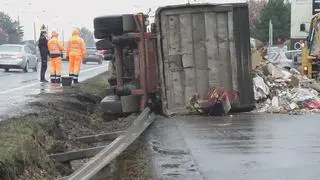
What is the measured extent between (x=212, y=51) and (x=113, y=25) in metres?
2.25

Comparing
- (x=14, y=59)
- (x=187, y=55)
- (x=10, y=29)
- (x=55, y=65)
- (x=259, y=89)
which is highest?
(x=187, y=55)

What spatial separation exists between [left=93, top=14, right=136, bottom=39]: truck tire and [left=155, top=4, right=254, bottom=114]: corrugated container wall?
755 mm

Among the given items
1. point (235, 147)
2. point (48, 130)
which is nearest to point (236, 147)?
point (235, 147)

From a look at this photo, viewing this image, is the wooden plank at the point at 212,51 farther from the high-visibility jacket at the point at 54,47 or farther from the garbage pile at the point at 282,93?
the high-visibility jacket at the point at 54,47

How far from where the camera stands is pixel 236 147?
27.2 feet

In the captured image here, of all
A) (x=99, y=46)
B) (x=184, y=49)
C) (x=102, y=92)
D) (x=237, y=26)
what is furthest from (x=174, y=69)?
(x=102, y=92)

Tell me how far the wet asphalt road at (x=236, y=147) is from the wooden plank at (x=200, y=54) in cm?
70

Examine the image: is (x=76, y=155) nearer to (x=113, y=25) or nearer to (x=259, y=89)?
(x=113, y=25)

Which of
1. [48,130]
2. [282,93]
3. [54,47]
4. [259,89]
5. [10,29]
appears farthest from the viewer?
[10,29]

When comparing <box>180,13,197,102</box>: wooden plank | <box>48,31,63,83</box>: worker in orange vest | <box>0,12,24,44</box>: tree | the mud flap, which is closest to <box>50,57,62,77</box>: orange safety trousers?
<box>48,31,63,83</box>: worker in orange vest

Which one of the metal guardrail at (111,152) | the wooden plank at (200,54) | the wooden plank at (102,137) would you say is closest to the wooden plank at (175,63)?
the wooden plank at (200,54)

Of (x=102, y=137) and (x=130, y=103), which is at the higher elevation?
(x=130, y=103)

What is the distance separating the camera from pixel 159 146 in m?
8.77

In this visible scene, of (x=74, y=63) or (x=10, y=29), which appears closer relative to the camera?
(x=74, y=63)
